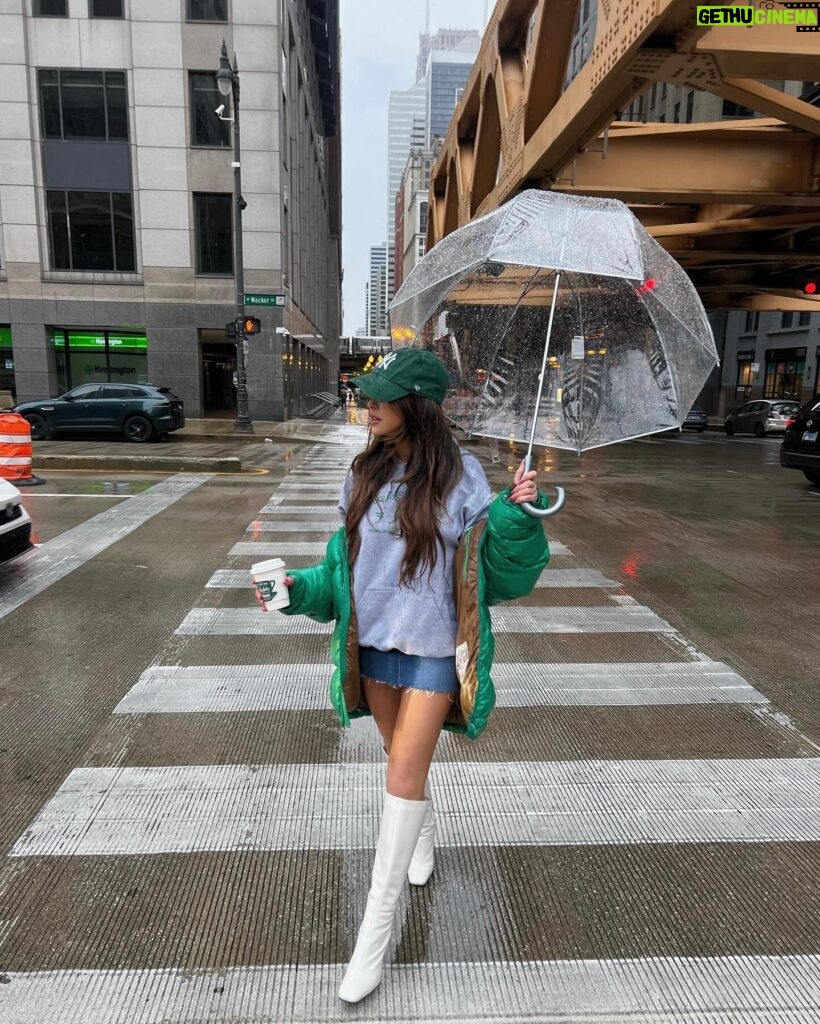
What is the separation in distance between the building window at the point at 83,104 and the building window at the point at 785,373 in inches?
1374

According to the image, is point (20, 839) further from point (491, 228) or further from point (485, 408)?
point (491, 228)

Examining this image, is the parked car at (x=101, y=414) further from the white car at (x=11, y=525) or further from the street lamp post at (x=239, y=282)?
the white car at (x=11, y=525)

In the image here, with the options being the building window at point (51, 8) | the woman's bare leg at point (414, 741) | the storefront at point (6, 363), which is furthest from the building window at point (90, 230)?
the woman's bare leg at point (414, 741)

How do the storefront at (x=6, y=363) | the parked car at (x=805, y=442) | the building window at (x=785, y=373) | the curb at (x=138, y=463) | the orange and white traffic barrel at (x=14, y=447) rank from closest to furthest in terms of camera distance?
the orange and white traffic barrel at (x=14, y=447), the parked car at (x=805, y=442), the curb at (x=138, y=463), the storefront at (x=6, y=363), the building window at (x=785, y=373)

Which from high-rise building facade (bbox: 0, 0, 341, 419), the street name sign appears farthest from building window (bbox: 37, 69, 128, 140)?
the street name sign

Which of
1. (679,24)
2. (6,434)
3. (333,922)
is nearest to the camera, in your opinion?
(333,922)

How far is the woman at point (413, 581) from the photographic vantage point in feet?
6.95

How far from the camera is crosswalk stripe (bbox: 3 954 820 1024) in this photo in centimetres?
210

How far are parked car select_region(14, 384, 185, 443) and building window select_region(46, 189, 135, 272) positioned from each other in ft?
31.3

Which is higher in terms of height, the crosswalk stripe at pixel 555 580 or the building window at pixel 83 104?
the building window at pixel 83 104

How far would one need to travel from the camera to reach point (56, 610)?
5629 mm

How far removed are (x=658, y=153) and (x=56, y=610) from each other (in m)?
10.6

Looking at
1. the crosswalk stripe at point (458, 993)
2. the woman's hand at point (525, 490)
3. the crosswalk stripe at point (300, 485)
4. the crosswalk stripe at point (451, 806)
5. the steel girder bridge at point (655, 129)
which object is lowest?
the crosswalk stripe at point (300, 485)

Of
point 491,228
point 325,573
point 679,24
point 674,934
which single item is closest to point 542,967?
point 674,934
